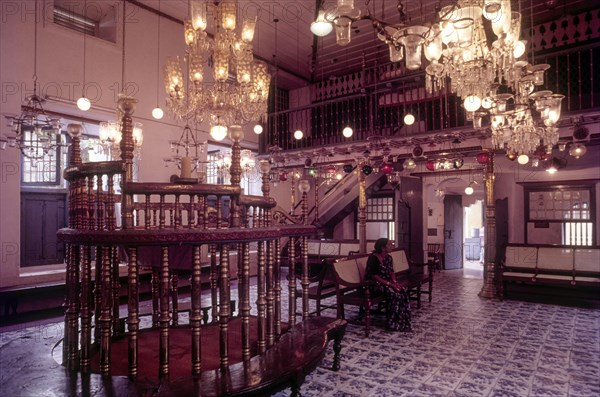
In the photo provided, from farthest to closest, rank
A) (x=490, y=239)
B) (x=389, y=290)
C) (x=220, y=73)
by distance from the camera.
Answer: (x=490, y=239) < (x=389, y=290) < (x=220, y=73)

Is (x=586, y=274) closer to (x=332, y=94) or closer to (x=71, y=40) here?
(x=332, y=94)

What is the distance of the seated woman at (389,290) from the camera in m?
6.00

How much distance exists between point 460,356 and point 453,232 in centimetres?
1054

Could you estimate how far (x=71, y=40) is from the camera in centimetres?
789

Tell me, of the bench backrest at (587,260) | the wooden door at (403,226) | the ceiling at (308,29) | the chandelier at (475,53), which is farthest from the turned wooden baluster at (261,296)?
the wooden door at (403,226)

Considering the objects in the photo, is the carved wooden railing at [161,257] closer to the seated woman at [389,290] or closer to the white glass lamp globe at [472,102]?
the seated woman at [389,290]

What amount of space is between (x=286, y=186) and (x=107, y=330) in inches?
447

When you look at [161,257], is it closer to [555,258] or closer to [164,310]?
[164,310]

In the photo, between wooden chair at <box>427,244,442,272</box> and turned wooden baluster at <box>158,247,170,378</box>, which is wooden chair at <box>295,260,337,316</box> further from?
wooden chair at <box>427,244,442,272</box>

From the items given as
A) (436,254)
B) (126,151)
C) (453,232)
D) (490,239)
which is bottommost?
(436,254)

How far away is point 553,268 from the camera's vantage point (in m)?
8.38

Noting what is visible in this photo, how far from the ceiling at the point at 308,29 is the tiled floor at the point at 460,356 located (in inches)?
217

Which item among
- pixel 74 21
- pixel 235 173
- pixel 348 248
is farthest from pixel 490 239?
pixel 74 21

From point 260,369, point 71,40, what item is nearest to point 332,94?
point 71,40
